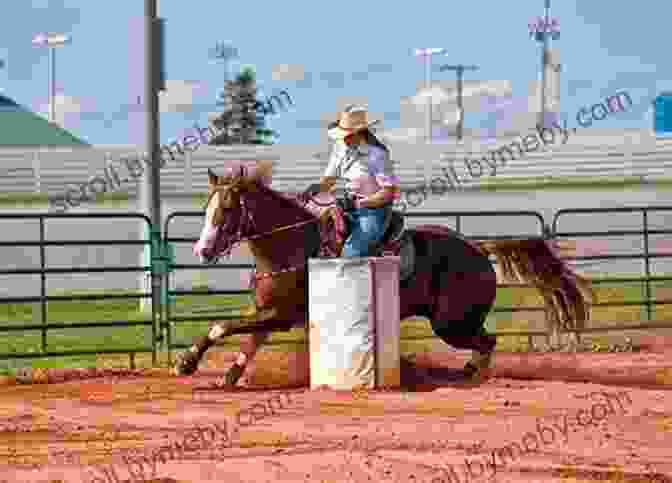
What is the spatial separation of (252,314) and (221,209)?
2.80ft

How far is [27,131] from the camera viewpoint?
5581 cm

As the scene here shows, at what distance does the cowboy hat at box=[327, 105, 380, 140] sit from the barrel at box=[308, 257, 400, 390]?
99cm

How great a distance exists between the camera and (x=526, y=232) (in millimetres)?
30547

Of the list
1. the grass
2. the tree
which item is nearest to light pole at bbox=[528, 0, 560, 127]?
the tree

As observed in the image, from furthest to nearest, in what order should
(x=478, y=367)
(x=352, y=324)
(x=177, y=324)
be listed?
1. (x=177, y=324)
2. (x=478, y=367)
3. (x=352, y=324)

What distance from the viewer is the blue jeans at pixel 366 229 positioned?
1178 cm

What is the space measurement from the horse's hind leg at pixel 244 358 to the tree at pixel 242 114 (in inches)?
1952

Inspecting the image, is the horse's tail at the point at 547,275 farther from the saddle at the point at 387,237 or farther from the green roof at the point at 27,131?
the green roof at the point at 27,131

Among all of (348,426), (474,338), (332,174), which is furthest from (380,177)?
(348,426)

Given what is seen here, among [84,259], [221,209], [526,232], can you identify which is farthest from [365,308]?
[526,232]

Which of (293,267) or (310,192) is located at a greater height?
(310,192)

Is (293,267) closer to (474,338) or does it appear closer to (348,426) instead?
(474,338)

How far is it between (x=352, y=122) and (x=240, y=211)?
109 cm

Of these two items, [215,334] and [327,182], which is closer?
[215,334]
